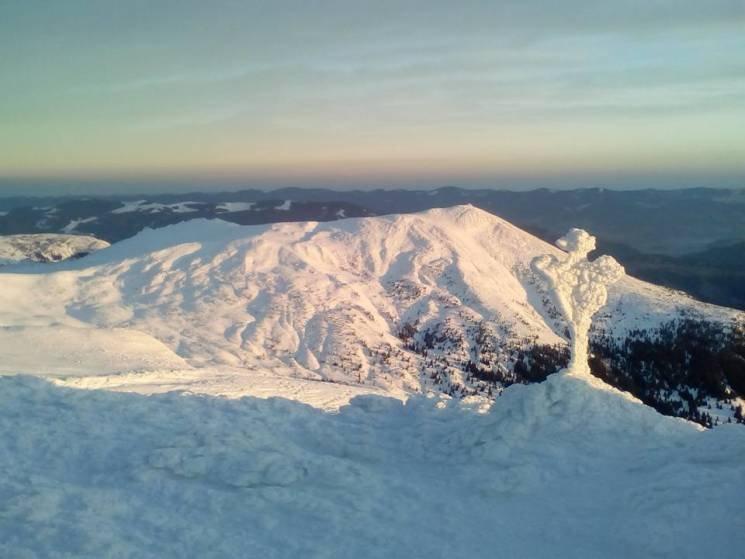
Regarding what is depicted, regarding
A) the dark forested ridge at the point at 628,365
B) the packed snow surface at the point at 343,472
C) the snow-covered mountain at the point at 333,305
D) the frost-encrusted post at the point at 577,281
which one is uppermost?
the frost-encrusted post at the point at 577,281

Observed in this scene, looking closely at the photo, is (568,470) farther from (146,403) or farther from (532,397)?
(146,403)

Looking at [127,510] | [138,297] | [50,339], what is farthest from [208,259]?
[127,510]

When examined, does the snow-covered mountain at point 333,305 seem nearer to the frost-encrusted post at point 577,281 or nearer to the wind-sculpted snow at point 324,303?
the wind-sculpted snow at point 324,303

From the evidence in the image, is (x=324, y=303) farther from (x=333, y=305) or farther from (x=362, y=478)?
(x=362, y=478)

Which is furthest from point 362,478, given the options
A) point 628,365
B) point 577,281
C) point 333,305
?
point 628,365

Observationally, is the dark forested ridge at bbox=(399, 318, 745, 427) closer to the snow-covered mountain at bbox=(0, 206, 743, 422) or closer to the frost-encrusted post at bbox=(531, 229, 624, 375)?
the snow-covered mountain at bbox=(0, 206, 743, 422)

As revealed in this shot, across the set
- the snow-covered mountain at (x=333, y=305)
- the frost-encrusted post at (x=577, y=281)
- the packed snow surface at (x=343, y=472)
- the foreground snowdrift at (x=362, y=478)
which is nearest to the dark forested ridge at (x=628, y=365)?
the snow-covered mountain at (x=333, y=305)
